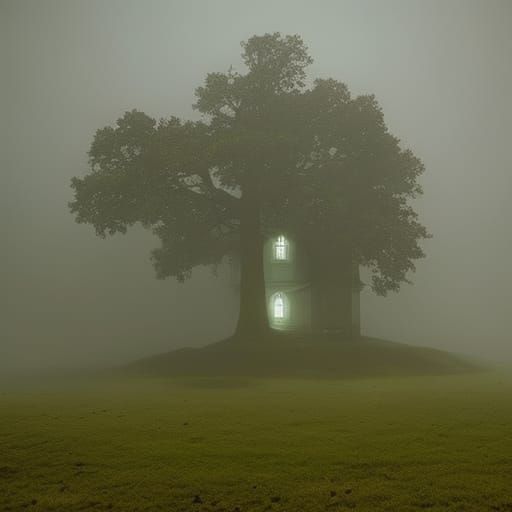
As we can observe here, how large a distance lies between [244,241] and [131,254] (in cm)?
4493

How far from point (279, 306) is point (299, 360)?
1890 centimetres

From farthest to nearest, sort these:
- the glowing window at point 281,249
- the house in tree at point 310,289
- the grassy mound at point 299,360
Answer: the glowing window at point 281,249 → the house in tree at point 310,289 → the grassy mound at point 299,360

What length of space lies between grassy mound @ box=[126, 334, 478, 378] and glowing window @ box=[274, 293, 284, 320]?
13124 millimetres

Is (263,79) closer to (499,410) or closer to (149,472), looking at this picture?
(499,410)

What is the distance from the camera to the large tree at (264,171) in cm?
3638

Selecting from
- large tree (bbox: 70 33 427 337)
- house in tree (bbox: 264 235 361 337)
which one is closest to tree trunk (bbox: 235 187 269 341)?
large tree (bbox: 70 33 427 337)

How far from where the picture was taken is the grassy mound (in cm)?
3120

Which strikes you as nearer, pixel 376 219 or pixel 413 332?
pixel 376 219

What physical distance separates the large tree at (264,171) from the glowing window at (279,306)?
40.8 feet

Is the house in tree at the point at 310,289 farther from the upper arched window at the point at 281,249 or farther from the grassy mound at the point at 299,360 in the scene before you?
the grassy mound at the point at 299,360

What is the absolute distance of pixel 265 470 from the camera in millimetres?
11516

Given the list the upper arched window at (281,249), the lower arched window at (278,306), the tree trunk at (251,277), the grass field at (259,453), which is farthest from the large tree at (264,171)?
the grass field at (259,453)

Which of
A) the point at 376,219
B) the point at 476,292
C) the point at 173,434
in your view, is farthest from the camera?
the point at 476,292

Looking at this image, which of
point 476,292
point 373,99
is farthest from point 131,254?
point 476,292
